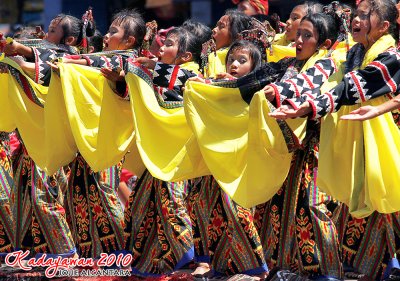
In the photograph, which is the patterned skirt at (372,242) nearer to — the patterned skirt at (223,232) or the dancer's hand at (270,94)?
the patterned skirt at (223,232)

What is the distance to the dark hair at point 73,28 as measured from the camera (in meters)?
8.09

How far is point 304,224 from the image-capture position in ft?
20.4

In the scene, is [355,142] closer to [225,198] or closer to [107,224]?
[225,198]

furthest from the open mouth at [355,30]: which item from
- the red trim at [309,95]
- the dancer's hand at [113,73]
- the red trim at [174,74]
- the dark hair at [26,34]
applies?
the dark hair at [26,34]

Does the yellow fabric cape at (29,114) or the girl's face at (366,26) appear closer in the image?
the girl's face at (366,26)

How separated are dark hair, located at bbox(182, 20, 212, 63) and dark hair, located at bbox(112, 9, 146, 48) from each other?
0.30m

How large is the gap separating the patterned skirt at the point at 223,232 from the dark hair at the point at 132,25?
119 cm

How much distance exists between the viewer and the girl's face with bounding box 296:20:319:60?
254 inches

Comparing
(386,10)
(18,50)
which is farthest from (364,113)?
(18,50)

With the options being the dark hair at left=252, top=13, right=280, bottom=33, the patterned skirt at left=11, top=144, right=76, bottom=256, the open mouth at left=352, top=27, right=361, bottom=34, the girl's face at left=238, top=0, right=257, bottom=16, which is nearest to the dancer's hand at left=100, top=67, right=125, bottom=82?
the patterned skirt at left=11, top=144, right=76, bottom=256

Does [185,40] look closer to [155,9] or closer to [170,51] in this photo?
[170,51]

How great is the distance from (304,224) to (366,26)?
1.17 meters

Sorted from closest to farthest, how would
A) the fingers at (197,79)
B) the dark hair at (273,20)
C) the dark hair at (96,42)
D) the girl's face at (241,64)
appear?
1. the fingers at (197,79)
2. the girl's face at (241,64)
3. the dark hair at (96,42)
4. the dark hair at (273,20)

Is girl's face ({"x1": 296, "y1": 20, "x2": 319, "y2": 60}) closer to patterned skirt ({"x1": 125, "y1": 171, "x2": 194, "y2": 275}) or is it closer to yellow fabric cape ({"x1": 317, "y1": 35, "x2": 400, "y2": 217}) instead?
yellow fabric cape ({"x1": 317, "y1": 35, "x2": 400, "y2": 217})
